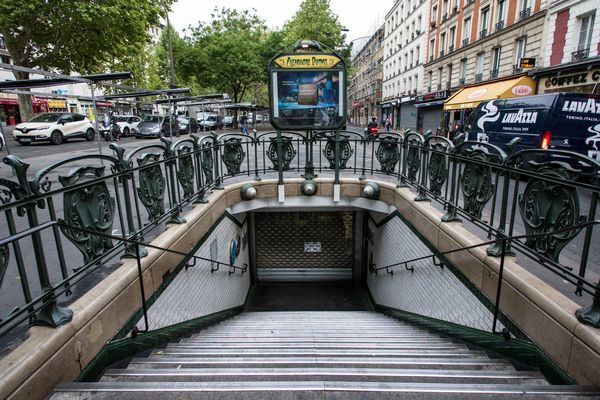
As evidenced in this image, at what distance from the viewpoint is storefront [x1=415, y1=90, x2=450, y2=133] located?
3048 cm

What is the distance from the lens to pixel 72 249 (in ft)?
13.6

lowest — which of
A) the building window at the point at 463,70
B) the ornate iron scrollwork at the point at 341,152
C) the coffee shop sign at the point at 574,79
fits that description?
the ornate iron scrollwork at the point at 341,152

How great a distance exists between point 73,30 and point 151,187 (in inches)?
730

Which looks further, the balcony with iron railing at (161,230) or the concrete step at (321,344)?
the concrete step at (321,344)

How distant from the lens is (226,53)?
99.2 ft

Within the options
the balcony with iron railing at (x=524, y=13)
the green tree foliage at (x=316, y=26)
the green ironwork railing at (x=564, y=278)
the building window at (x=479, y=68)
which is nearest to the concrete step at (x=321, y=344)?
the green ironwork railing at (x=564, y=278)

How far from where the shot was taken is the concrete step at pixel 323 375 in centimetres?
236

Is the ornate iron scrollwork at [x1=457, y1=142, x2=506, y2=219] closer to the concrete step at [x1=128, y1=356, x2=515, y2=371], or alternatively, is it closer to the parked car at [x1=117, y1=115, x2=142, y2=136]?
the concrete step at [x1=128, y1=356, x2=515, y2=371]

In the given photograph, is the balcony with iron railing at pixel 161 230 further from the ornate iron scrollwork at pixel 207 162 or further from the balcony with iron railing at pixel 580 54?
the balcony with iron railing at pixel 580 54

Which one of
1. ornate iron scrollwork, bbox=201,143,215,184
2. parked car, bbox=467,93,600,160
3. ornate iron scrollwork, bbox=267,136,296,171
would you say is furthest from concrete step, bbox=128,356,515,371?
parked car, bbox=467,93,600,160

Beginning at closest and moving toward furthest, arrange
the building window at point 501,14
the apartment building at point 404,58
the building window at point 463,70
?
the building window at point 501,14 → the building window at point 463,70 → the apartment building at point 404,58

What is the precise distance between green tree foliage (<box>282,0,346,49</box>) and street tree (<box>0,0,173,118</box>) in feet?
41.4

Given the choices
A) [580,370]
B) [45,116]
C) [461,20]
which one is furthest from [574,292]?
[461,20]

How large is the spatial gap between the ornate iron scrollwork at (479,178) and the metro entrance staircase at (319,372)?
159cm
